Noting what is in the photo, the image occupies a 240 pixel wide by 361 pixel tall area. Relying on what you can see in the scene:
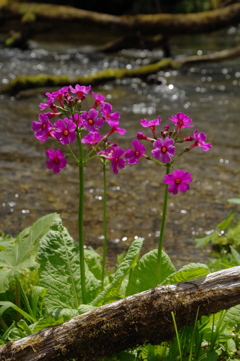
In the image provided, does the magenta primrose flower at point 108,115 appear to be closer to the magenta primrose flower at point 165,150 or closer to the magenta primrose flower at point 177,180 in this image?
the magenta primrose flower at point 165,150

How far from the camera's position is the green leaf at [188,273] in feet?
8.47

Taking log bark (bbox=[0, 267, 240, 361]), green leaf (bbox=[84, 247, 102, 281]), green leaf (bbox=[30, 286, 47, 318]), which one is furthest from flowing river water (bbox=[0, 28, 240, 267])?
log bark (bbox=[0, 267, 240, 361])

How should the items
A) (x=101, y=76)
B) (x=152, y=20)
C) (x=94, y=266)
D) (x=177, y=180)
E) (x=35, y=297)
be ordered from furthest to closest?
1. (x=152, y=20)
2. (x=101, y=76)
3. (x=94, y=266)
4. (x=35, y=297)
5. (x=177, y=180)

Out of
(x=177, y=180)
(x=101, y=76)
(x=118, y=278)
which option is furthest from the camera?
(x=101, y=76)

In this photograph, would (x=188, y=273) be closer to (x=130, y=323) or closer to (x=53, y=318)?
(x=130, y=323)

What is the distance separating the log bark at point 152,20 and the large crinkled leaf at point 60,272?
8706 millimetres

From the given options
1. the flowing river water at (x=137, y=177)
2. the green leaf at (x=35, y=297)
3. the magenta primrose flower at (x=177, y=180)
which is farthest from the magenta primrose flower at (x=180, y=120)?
the flowing river water at (x=137, y=177)

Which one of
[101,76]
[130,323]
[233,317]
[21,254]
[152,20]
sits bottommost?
[233,317]

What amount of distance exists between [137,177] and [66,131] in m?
3.43

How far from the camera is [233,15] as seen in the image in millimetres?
10820

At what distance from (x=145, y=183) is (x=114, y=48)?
7.68 m

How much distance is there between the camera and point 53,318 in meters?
2.52

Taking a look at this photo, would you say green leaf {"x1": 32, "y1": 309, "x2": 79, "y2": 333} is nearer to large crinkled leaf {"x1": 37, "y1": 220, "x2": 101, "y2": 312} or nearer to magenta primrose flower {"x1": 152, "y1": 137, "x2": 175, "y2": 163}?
large crinkled leaf {"x1": 37, "y1": 220, "x2": 101, "y2": 312}

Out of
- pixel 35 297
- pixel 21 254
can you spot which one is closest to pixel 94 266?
pixel 35 297
